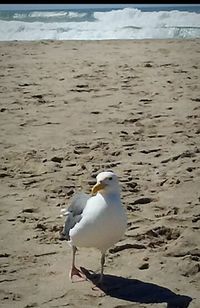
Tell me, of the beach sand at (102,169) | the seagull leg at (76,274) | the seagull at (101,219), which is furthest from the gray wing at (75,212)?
the beach sand at (102,169)

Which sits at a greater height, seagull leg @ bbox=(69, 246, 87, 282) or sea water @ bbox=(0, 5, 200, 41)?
seagull leg @ bbox=(69, 246, 87, 282)

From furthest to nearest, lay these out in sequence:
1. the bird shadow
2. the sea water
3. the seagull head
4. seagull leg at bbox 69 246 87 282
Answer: the sea water < seagull leg at bbox 69 246 87 282 < the seagull head < the bird shadow

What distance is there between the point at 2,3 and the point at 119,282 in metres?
1.86

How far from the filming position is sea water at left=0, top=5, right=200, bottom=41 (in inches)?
584

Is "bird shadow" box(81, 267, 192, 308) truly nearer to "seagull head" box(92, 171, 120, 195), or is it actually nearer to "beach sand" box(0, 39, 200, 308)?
"beach sand" box(0, 39, 200, 308)

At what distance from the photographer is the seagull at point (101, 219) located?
8.65 feet

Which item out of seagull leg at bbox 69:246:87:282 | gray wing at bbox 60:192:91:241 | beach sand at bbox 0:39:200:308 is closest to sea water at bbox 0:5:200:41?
beach sand at bbox 0:39:200:308

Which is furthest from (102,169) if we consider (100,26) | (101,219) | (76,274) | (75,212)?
(100,26)

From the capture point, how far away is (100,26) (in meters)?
17.0

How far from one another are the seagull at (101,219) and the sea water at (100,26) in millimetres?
11627

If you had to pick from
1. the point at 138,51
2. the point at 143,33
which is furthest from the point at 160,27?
the point at 138,51

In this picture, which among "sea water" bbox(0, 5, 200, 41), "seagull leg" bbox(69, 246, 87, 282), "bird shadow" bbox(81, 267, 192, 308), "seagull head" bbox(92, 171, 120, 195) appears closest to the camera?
"bird shadow" bbox(81, 267, 192, 308)

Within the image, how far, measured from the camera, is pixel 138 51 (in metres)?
11.0

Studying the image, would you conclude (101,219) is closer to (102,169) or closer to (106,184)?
(106,184)
